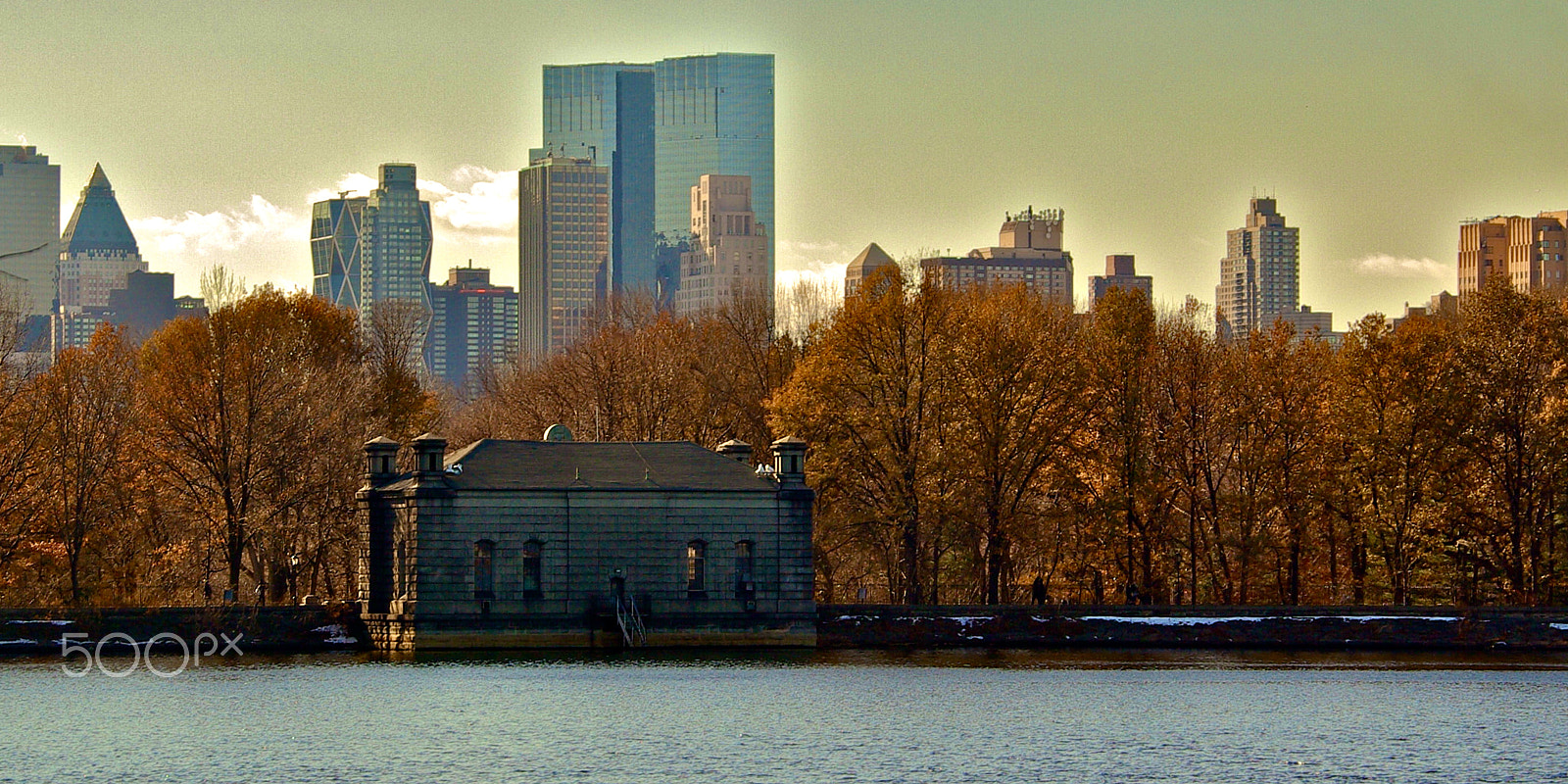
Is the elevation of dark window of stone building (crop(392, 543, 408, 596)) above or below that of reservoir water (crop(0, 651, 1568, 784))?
above

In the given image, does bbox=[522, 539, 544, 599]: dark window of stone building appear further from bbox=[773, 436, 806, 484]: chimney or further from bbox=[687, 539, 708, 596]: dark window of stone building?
bbox=[773, 436, 806, 484]: chimney

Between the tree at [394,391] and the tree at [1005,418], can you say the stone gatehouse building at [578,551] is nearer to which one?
the tree at [1005,418]

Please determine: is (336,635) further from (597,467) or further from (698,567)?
(698,567)

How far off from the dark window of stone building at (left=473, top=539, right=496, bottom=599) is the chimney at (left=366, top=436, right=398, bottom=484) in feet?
14.9

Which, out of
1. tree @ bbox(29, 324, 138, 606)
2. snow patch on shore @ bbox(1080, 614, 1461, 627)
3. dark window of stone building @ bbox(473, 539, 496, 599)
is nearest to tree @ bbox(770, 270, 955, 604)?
snow patch on shore @ bbox(1080, 614, 1461, 627)

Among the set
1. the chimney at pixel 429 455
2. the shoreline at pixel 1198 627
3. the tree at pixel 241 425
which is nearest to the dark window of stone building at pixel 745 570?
the shoreline at pixel 1198 627

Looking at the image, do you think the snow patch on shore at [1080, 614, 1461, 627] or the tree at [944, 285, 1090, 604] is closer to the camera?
the snow patch on shore at [1080, 614, 1461, 627]

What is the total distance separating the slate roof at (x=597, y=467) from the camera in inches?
2749

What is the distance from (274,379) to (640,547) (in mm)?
16408

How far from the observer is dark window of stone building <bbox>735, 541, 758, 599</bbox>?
70.8 meters

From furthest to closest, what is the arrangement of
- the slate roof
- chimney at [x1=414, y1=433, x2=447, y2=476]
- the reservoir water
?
the slate roof
chimney at [x1=414, y1=433, x2=447, y2=476]
the reservoir water

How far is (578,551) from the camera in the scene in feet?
228

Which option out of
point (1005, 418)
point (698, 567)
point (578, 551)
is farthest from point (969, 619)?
point (578, 551)

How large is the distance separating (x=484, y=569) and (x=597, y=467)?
4949 millimetres
